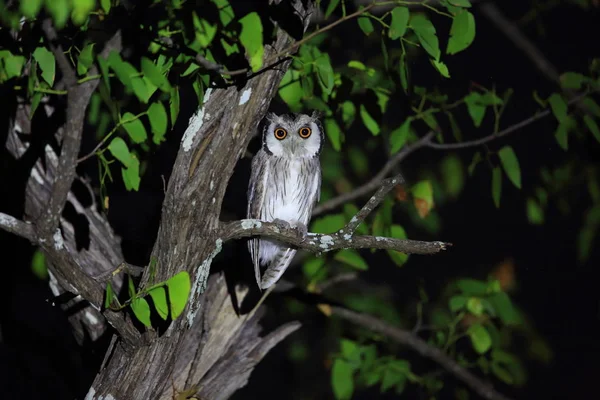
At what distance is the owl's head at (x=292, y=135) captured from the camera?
2562 mm

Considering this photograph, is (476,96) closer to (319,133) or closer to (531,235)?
(319,133)

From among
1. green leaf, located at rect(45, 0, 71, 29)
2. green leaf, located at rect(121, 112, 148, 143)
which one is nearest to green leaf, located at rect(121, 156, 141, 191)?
green leaf, located at rect(121, 112, 148, 143)

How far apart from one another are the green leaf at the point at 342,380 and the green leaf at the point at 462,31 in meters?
1.38

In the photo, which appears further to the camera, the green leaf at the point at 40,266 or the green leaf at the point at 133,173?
the green leaf at the point at 40,266

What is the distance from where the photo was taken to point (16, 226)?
1.43 m

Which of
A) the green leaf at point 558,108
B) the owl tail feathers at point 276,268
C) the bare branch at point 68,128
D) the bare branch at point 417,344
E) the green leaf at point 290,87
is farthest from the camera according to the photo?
A: the bare branch at point 417,344

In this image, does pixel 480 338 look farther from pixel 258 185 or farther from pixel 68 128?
pixel 68 128

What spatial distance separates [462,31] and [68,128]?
2.86ft

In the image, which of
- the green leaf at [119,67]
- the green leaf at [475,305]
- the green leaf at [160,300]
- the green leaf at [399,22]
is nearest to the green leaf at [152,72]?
the green leaf at [119,67]

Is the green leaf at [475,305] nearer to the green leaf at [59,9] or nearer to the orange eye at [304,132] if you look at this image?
the orange eye at [304,132]

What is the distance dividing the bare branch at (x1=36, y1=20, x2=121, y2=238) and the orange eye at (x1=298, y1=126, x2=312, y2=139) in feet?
3.94

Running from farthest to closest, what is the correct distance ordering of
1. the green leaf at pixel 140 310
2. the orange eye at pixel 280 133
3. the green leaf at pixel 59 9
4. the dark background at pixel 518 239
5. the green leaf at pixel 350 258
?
the dark background at pixel 518 239, the orange eye at pixel 280 133, the green leaf at pixel 350 258, the green leaf at pixel 140 310, the green leaf at pixel 59 9

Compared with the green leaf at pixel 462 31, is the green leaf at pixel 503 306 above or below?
below

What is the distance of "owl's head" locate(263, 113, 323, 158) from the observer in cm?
256
